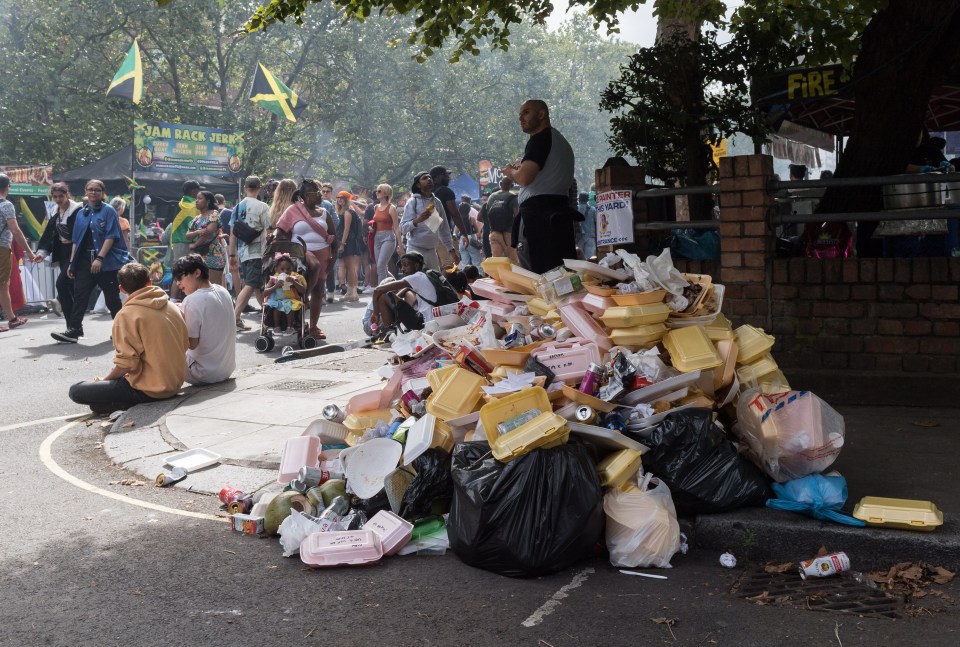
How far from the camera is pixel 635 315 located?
5160 millimetres

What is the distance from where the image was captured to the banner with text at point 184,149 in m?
22.7

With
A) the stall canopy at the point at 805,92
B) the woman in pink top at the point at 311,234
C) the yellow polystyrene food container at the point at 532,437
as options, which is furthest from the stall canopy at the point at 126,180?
the yellow polystyrene food container at the point at 532,437

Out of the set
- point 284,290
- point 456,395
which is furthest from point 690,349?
point 284,290

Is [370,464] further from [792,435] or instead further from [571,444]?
[792,435]

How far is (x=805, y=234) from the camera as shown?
26.5 ft

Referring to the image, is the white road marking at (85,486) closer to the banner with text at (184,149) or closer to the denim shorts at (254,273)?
the denim shorts at (254,273)

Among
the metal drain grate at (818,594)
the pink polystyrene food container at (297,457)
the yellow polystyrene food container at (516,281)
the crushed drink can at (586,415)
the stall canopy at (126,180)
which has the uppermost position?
the stall canopy at (126,180)

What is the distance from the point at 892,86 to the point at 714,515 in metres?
4.28

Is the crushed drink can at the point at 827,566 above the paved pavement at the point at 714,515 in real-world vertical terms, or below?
below

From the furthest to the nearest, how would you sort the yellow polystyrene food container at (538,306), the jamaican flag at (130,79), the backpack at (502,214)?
the jamaican flag at (130,79) < the backpack at (502,214) < the yellow polystyrene food container at (538,306)

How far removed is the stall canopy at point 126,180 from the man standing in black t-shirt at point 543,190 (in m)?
16.8

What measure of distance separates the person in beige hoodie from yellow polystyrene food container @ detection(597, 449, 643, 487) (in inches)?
182

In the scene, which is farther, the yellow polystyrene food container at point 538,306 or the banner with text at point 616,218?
the banner with text at point 616,218

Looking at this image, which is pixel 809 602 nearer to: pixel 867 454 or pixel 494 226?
pixel 867 454
